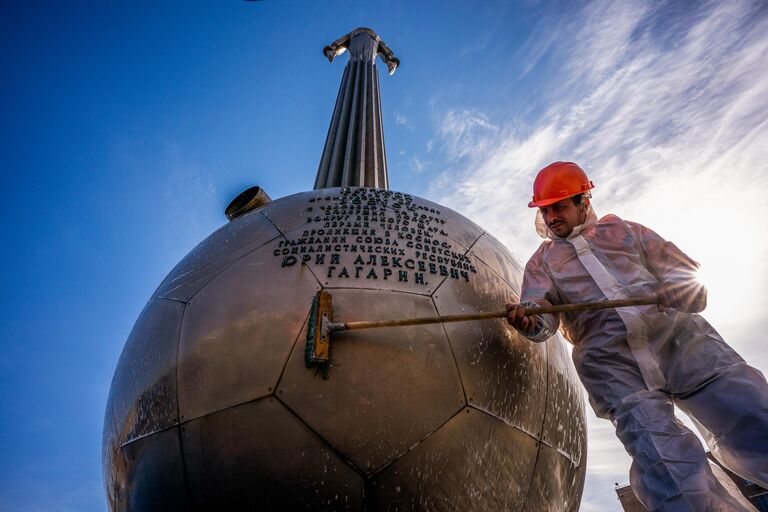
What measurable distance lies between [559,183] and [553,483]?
213cm

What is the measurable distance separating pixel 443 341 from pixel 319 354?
0.76m

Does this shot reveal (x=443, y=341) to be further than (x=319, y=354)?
Yes

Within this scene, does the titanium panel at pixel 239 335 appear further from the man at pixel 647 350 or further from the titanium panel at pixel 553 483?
the titanium panel at pixel 553 483

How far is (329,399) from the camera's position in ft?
Result: 8.03

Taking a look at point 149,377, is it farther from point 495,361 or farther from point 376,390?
point 495,361

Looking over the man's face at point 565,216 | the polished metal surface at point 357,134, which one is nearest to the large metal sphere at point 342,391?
the man's face at point 565,216

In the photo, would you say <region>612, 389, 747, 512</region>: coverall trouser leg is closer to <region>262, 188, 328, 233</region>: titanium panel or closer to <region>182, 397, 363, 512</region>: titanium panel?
<region>182, 397, 363, 512</region>: titanium panel

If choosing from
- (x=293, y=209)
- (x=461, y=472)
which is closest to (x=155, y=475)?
(x=461, y=472)

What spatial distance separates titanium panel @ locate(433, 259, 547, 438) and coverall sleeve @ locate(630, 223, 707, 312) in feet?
3.08

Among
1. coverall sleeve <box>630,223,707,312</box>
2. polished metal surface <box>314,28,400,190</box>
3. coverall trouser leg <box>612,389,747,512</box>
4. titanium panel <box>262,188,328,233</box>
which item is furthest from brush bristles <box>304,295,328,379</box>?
polished metal surface <box>314,28,400,190</box>

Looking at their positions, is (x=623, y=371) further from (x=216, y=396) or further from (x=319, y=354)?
(x=216, y=396)

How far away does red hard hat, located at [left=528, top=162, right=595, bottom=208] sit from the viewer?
10.9 feet

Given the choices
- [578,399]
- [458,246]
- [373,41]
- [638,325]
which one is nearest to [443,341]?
[458,246]

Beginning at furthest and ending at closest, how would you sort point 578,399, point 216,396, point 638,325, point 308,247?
point 578,399 < point 308,247 < point 638,325 < point 216,396
